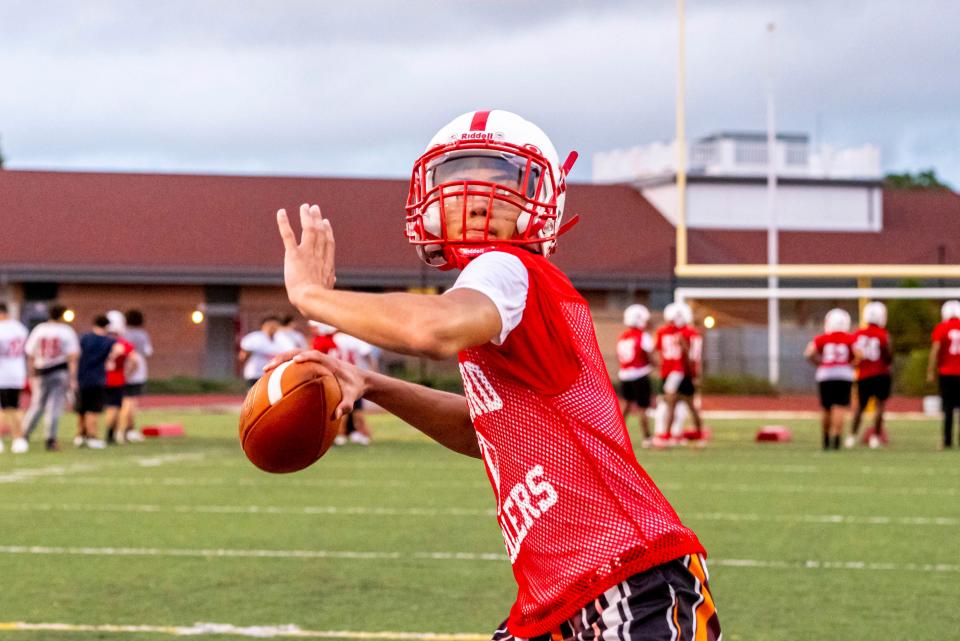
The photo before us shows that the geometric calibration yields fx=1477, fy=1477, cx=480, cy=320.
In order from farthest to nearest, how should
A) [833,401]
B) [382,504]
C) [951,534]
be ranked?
[833,401] → [382,504] → [951,534]

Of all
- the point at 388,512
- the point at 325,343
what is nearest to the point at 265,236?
the point at 325,343

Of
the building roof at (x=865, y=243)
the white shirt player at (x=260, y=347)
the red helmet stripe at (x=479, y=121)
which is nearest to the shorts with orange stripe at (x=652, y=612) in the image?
the red helmet stripe at (x=479, y=121)

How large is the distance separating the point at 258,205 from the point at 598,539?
37540 millimetres

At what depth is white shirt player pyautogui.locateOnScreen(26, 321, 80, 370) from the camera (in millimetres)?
16734

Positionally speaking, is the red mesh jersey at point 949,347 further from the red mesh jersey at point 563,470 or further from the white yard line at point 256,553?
the red mesh jersey at point 563,470

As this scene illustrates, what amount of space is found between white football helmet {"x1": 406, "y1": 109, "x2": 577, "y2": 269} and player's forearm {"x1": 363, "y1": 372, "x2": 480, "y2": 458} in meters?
0.47

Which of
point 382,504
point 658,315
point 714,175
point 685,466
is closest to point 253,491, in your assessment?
point 382,504

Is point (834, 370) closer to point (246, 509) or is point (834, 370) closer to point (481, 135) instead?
point (246, 509)

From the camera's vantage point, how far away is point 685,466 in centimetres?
1510

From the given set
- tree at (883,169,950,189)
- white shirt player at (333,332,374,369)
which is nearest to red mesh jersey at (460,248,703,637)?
white shirt player at (333,332,374,369)

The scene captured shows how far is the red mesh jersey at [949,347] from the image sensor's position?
17.9 meters

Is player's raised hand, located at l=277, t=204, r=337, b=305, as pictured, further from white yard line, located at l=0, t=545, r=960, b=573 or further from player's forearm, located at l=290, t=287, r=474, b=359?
white yard line, located at l=0, t=545, r=960, b=573

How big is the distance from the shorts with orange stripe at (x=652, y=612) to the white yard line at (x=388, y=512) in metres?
7.34

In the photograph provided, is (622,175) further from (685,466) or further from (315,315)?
(315,315)
